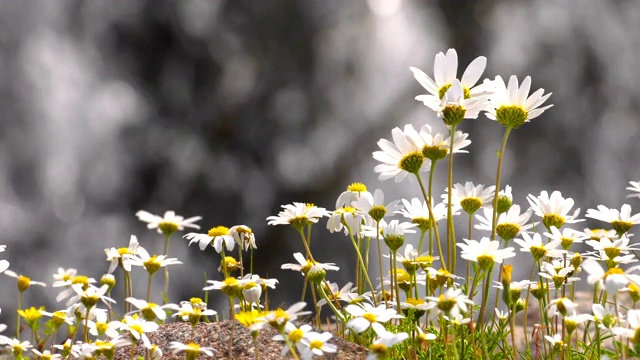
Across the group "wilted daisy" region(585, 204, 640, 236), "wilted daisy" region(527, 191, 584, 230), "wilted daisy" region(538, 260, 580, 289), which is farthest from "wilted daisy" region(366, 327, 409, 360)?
"wilted daisy" region(585, 204, 640, 236)

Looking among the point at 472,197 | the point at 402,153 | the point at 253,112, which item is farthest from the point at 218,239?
the point at 253,112

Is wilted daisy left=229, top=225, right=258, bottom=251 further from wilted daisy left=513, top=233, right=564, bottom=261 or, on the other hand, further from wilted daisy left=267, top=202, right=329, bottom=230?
wilted daisy left=513, top=233, right=564, bottom=261

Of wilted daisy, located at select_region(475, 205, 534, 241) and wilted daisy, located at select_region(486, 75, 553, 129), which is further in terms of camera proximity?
wilted daisy, located at select_region(475, 205, 534, 241)

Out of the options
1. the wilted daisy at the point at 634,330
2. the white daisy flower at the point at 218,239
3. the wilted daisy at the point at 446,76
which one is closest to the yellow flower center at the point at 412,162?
the wilted daisy at the point at 446,76

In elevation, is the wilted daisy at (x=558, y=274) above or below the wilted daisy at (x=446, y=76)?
below

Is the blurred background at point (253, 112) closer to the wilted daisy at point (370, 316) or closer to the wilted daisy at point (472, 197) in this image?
the wilted daisy at point (472, 197)
